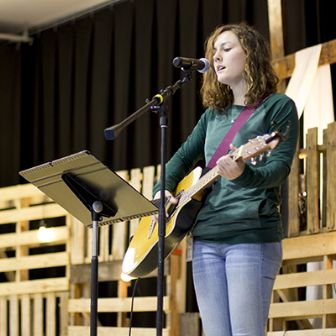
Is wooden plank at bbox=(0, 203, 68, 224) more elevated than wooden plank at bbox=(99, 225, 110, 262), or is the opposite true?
wooden plank at bbox=(0, 203, 68, 224)

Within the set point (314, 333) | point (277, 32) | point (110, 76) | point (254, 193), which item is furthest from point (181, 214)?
point (110, 76)

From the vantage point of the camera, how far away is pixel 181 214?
340 cm

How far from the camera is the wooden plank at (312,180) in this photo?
5.20 meters

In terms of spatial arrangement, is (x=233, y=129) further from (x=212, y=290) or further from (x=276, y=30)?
(x=276, y=30)

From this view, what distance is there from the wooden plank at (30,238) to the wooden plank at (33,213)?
0.12 m

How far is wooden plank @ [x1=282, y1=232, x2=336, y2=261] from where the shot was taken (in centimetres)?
508

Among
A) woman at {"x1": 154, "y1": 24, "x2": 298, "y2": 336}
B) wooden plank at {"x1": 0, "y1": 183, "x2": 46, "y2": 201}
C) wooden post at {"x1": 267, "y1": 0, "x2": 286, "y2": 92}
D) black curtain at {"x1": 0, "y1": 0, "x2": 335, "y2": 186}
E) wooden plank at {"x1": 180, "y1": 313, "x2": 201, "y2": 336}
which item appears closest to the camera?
woman at {"x1": 154, "y1": 24, "x2": 298, "y2": 336}

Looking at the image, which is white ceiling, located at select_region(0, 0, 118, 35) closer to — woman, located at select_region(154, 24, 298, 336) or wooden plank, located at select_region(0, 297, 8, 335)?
wooden plank, located at select_region(0, 297, 8, 335)

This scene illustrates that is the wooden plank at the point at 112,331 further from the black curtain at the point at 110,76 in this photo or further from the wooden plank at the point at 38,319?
the black curtain at the point at 110,76

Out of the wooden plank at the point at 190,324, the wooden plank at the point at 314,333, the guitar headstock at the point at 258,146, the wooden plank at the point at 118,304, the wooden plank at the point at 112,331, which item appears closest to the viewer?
the guitar headstock at the point at 258,146

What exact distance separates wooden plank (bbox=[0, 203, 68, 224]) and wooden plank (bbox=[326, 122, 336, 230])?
2585 millimetres

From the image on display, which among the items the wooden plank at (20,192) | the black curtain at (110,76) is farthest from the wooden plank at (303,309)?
the wooden plank at (20,192)

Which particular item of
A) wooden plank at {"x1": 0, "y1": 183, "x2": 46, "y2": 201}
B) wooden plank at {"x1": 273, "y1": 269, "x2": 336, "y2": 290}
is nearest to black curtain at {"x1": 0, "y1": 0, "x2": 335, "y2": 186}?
wooden plank at {"x1": 0, "y1": 183, "x2": 46, "y2": 201}

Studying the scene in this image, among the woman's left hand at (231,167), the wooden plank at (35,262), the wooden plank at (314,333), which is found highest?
the wooden plank at (35,262)
